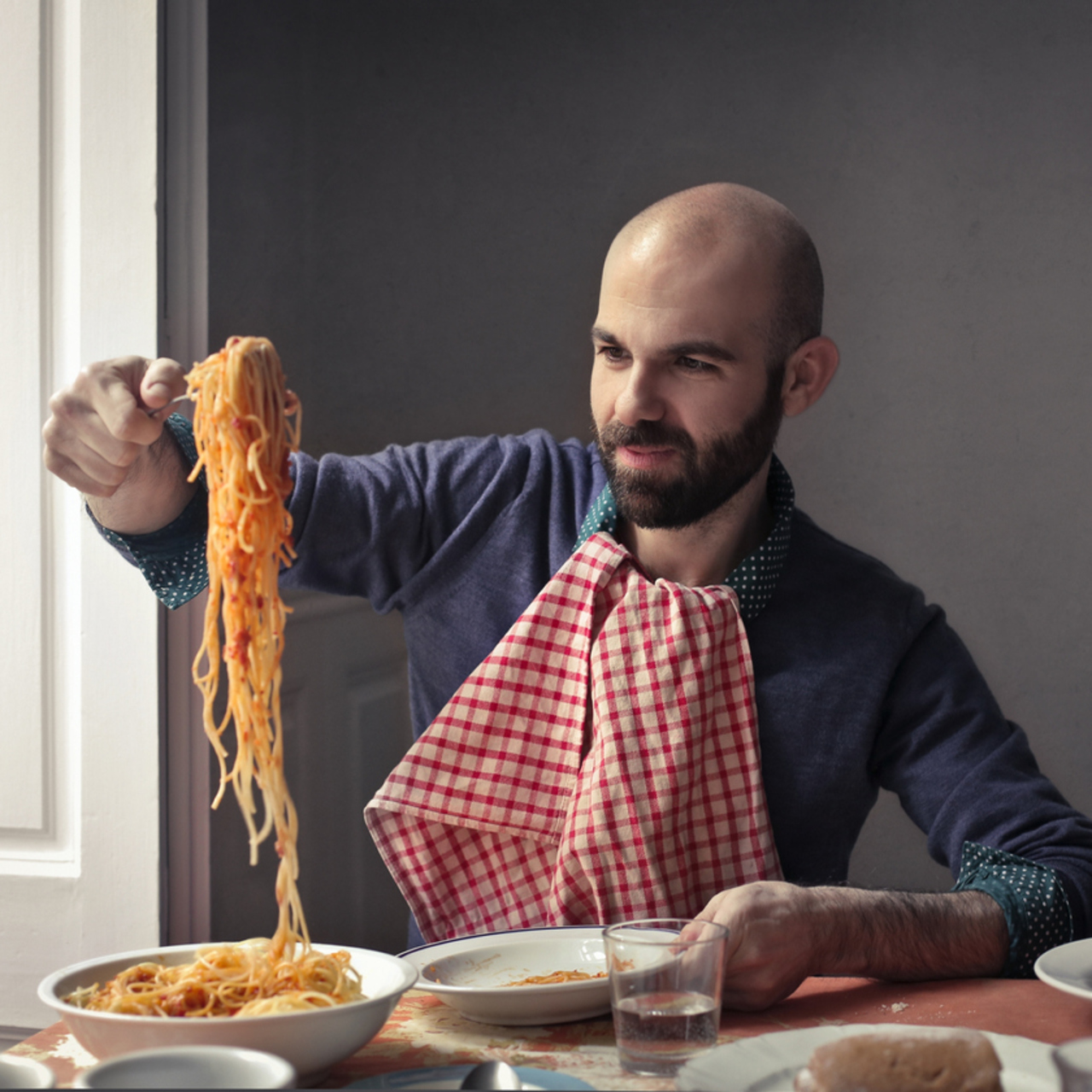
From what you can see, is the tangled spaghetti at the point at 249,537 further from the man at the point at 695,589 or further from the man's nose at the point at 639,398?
the man's nose at the point at 639,398

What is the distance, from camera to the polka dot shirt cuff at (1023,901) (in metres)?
Answer: 1.23

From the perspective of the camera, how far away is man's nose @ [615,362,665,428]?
1546mm

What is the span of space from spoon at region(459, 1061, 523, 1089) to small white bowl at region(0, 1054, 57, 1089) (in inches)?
9.4

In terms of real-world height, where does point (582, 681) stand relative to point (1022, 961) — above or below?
above

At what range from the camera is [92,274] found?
6.38 ft

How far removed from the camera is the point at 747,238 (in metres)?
1.59

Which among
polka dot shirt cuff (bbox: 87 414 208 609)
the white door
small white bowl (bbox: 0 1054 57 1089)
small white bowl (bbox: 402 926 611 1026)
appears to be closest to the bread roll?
small white bowl (bbox: 402 926 611 1026)

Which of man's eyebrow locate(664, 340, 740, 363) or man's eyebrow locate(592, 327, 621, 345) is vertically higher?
man's eyebrow locate(592, 327, 621, 345)

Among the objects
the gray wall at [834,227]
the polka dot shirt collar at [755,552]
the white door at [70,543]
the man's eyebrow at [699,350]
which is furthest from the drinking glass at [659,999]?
the gray wall at [834,227]

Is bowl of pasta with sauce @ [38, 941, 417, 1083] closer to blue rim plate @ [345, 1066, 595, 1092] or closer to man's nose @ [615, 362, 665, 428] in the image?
blue rim plate @ [345, 1066, 595, 1092]

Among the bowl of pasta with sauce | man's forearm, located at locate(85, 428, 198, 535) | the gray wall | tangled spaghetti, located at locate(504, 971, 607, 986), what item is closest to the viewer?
the bowl of pasta with sauce

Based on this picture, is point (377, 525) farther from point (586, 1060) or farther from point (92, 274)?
point (586, 1060)

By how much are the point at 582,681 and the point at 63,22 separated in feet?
4.49

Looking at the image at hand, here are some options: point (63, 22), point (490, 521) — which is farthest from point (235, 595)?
point (63, 22)
